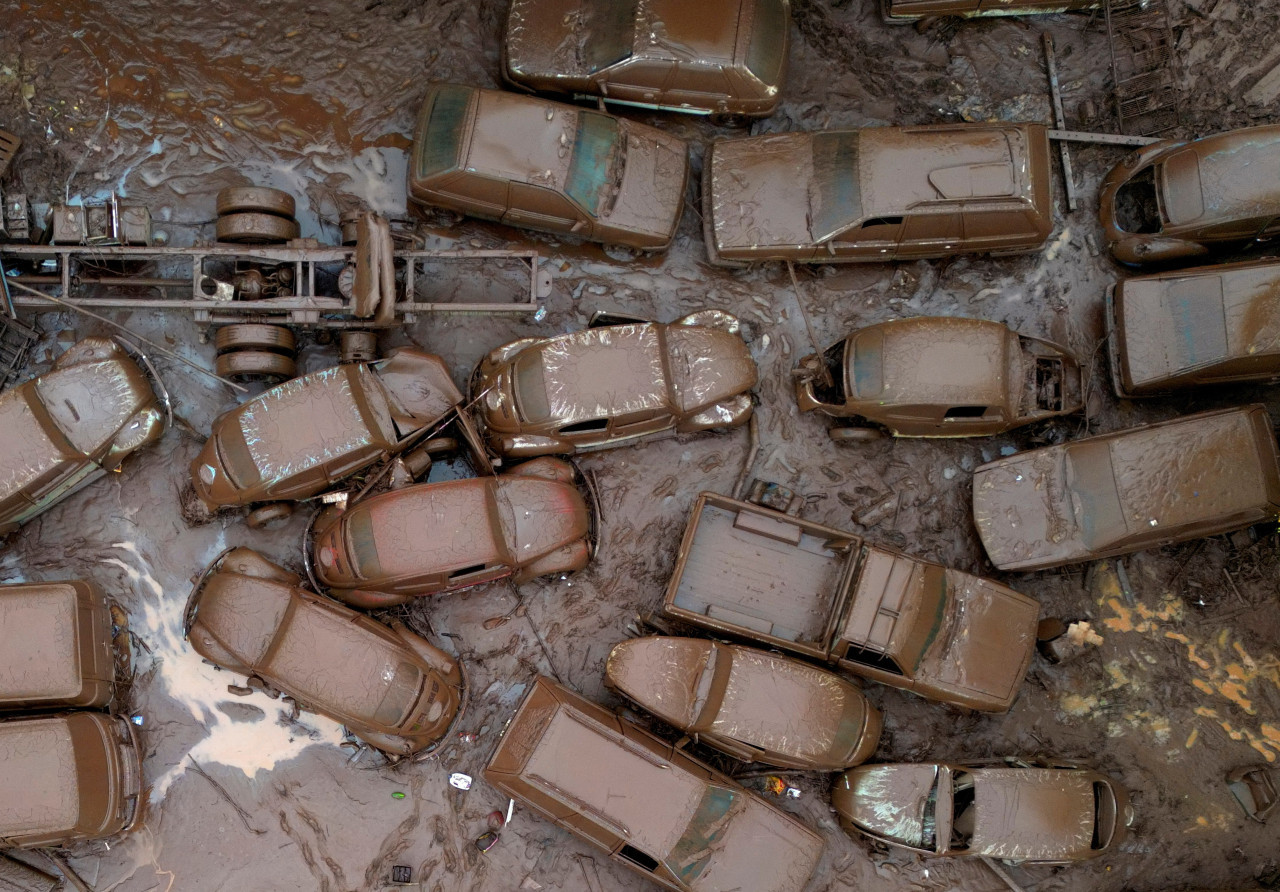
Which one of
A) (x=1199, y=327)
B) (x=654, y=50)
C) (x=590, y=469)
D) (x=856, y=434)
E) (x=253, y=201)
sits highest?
(x=654, y=50)

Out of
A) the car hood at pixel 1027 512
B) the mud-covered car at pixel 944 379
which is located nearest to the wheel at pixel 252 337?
the mud-covered car at pixel 944 379

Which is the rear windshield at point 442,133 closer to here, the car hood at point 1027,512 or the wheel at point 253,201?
the wheel at point 253,201

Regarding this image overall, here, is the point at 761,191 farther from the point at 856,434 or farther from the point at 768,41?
the point at 856,434

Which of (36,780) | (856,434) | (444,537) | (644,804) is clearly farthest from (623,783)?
(36,780)

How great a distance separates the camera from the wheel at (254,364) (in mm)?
7543

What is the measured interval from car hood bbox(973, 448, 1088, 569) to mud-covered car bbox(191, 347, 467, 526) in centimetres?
484

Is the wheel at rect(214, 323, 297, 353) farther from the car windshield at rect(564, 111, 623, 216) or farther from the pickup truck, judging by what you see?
the pickup truck

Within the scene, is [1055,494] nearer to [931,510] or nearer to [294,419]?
[931,510]

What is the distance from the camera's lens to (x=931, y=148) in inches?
299

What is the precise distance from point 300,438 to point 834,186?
4.81 m

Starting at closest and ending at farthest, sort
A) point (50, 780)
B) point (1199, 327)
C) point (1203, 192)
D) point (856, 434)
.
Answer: point (50, 780) < point (1199, 327) < point (1203, 192) < point (856, 434)

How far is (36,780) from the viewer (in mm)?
7141

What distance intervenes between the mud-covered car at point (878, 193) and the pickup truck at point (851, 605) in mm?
2338

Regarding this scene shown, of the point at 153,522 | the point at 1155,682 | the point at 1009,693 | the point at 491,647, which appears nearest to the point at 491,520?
the point at 491,647
